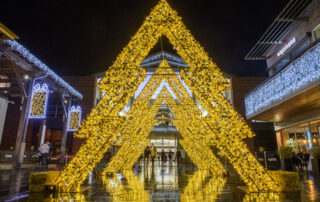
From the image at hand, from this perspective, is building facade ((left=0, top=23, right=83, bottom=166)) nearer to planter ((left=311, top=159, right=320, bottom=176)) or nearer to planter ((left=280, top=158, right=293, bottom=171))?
planter ((left=280, top=158, right=293, bottom=171))

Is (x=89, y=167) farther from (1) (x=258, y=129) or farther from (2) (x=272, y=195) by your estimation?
(1) (x=258, y=129)

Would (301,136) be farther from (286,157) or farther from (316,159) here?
(286,157)

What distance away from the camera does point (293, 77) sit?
8.04 meters

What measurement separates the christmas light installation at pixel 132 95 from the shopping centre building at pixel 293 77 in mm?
4251

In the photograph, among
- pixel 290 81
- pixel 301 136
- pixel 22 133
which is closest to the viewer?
pixel 290 81

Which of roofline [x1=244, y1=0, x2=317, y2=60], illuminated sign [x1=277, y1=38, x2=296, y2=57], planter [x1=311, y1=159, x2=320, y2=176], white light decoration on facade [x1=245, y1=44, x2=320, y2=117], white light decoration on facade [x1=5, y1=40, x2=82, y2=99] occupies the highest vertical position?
roofline [x1=244, y1=0, x2=317, y2=60]

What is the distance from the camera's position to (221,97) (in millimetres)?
4754

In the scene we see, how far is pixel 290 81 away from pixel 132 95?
718 centimetres

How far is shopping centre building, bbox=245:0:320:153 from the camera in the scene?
730 centimetres

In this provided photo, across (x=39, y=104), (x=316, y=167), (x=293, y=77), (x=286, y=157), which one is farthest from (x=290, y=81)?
(x=39, y=104)

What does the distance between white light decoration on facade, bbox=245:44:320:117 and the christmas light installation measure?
4.24m

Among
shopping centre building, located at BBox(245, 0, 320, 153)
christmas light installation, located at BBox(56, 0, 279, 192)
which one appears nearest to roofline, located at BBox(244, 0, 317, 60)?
shopping centre building, located at BBox(245, 0, 320, 153)

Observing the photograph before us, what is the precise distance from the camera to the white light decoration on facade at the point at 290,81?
22.1 feet

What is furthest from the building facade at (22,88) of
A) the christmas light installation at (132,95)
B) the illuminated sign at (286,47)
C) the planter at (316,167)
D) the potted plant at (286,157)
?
the planter at (316,167)
